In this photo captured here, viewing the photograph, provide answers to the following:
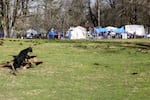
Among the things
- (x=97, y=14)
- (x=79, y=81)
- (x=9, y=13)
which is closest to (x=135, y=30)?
(x=97, y=14)

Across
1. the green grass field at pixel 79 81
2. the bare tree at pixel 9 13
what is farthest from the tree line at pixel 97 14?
the green grass field at pixel 79 81

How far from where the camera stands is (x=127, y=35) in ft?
257

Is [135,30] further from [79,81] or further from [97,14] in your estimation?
[79,81]

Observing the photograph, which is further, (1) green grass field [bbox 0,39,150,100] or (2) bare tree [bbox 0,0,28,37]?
(2) bare tree [bbox 0,0,28,37]

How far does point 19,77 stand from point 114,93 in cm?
305

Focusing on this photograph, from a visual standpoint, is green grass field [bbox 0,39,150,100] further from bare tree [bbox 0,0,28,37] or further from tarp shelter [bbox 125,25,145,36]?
tarp shelter [bbox 125,25,145,36]

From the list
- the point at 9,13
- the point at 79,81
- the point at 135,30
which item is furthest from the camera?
the point at 135,30

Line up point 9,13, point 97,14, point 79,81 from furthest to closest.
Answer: point 97,14 → point 9,13 → point 79,81

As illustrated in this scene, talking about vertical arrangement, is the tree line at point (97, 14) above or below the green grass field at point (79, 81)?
above

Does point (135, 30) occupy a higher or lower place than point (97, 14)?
lower

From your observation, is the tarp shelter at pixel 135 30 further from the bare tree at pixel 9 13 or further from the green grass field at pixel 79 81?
the green grass field at pixel 79 81

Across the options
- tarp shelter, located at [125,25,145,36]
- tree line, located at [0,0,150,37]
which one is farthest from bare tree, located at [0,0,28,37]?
tarp shelter, located at [125,25,145,36]

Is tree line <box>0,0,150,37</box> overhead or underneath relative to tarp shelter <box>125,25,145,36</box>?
overhead

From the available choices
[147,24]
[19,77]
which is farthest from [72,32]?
[19,77]
